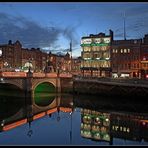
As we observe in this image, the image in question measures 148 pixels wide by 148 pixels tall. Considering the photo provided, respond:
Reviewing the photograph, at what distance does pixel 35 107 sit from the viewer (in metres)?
50.3

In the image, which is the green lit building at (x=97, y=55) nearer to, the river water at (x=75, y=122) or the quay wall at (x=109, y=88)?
the quay wall at (x=109, y=88)

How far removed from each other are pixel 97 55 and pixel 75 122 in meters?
59.8

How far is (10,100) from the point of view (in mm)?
56750

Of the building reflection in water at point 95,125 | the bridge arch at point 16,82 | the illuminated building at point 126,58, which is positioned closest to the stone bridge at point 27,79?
the bridge arch at point 16,82

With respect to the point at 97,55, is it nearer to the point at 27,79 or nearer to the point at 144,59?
the point at 144,59

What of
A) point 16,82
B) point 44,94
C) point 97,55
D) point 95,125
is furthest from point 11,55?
point 95,125

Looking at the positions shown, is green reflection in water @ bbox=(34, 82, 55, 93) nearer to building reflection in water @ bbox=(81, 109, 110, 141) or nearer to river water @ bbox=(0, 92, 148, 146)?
river water @ bbox=(0, 92, 148, 146)

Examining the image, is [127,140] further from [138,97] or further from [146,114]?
[138,97]

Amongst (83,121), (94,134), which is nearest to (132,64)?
(83,121)

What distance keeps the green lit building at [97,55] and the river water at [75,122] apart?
36.3 m

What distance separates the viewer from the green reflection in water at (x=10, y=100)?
146 feet

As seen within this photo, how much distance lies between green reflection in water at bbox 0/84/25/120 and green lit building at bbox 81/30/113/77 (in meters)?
33.2

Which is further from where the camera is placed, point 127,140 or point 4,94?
point 4,94

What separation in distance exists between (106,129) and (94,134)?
297cm
